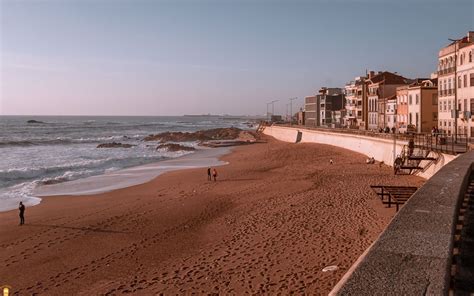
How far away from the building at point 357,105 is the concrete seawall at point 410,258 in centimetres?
6296

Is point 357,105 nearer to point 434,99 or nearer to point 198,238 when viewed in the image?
point 434,99

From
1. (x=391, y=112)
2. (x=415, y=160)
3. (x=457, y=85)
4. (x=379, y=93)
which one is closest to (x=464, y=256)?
(x=415, y=160)

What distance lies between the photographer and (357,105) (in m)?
76.0

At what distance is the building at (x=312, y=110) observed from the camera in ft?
368

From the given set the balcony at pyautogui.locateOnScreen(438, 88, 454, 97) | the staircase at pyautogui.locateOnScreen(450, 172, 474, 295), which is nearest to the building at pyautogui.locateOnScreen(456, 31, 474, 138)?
the balcony at pyautogui.locateOnScreen(438, 88, 454, 97)

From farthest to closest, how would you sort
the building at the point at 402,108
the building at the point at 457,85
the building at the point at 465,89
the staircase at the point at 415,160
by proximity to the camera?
the building at the point at 402,108 → the building at the point at 457,85 → the building at the point at 465,89 → the staircase at the point at 415,160

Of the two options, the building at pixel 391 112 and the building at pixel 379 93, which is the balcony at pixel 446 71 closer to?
the building at pixel 391 112

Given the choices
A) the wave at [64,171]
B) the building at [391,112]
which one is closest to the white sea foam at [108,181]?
the wave at [64,171]

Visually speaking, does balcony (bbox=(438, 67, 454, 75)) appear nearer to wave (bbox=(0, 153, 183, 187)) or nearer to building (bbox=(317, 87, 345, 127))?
wave (bbox=(0, 153, 183, 187))

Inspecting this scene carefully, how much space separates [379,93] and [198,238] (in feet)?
184

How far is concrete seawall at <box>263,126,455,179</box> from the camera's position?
77.6ft

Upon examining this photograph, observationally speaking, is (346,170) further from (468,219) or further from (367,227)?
(468,219)

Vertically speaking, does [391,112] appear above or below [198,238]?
above

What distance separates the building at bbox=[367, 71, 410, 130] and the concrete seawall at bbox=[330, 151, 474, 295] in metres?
56.4
